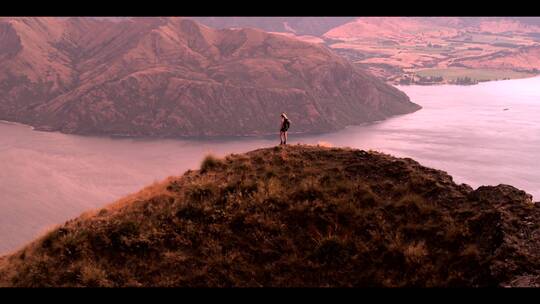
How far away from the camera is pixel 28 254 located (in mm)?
18422

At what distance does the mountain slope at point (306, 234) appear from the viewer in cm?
1367

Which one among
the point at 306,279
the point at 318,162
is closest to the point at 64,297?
the point at 306,279

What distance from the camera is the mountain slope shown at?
1367 cm

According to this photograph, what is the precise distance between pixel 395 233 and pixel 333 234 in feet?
7.07

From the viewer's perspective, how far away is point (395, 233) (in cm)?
1567

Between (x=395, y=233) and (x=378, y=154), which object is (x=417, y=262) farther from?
(x=378, y=154)

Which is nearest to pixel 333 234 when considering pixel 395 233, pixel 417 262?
pixel 395 233

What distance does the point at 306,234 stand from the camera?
54.0 ft
